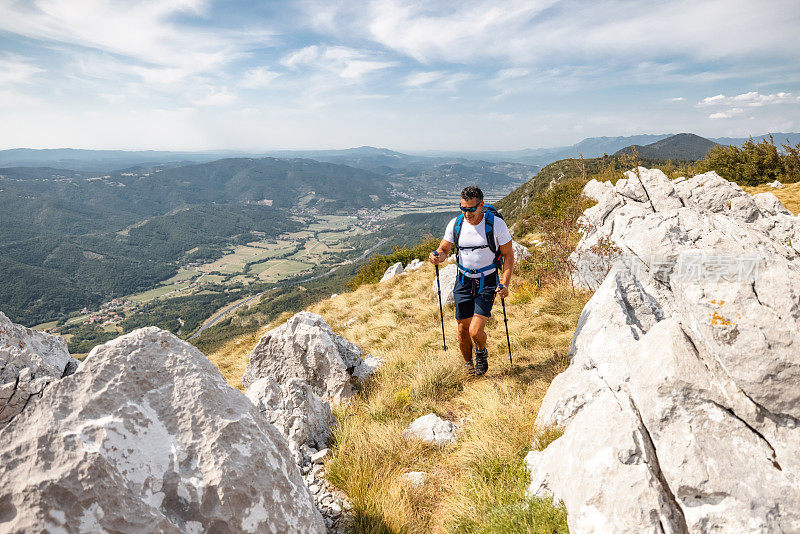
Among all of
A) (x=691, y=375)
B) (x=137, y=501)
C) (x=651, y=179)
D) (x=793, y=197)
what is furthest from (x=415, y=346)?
(x=793, y=197)

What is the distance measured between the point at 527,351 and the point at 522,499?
4010 millimetres

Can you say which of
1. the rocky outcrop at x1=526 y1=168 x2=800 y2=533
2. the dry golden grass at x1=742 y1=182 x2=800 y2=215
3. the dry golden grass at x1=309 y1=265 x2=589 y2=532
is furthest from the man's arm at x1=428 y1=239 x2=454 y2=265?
the dry golden grass at x1=742 y1=182 x2=800 y2=215

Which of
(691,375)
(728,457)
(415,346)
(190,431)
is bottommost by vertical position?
(415,346)

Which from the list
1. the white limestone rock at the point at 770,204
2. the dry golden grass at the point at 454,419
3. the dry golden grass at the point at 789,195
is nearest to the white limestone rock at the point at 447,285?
the dry golden grass at the point at 454,419

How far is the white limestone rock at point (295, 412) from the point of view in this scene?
473 centimetres

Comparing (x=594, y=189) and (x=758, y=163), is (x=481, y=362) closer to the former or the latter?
(x=594, y=189)

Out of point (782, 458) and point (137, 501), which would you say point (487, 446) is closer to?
point (782, 458)

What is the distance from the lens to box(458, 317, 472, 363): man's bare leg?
6.52 m

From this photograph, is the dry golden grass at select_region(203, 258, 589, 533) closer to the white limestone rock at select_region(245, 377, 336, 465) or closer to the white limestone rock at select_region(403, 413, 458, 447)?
the white limestone rock at select_region(403, 413, 458, 447)

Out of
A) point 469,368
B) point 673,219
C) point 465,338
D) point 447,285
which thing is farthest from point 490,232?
point 447,285

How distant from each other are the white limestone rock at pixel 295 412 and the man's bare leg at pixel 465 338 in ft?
8.84

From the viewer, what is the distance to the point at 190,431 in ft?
8.88

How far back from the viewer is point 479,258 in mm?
6129

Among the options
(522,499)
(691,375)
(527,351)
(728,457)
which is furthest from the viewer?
(527,351)
